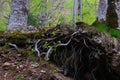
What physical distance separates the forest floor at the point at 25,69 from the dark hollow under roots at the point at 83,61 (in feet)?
0.83

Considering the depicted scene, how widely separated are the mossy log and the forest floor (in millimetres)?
228

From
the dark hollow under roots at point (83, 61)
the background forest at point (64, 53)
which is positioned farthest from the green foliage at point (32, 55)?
the dark hollow under roots at point (83, 61)

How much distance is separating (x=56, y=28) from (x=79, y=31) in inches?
24.4

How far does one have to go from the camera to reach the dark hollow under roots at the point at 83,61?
5.20 metres

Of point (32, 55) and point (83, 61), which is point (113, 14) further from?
point (32, 55)

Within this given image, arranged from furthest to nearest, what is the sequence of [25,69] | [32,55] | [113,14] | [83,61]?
1. [113,14]
2. [83,61]
3. [32,55]
4. [25,69]

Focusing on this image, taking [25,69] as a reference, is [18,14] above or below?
above

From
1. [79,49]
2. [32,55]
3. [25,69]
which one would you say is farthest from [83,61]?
[25,69]

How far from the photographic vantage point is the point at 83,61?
5.49 meters

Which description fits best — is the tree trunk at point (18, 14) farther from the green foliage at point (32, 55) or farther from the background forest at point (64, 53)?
the green foliage at point (32, 55)

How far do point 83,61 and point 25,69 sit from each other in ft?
4.29

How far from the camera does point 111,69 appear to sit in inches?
201

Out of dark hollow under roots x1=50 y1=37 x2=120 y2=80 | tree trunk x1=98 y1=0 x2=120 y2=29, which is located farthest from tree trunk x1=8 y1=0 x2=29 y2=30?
tree trunk x1=98 y1=0 x2=120 y2=29

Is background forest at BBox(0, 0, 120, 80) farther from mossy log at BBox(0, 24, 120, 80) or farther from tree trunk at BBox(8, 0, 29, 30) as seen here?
tree trunk at BBox(8, 0, 29, 30)
